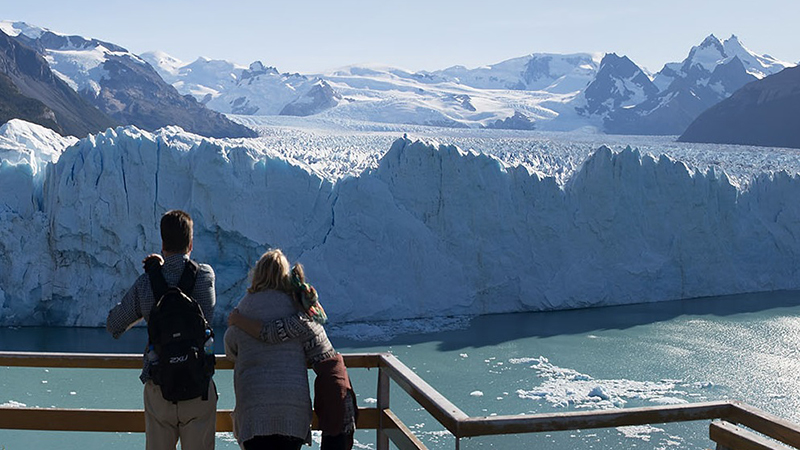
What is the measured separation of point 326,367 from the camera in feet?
7.00

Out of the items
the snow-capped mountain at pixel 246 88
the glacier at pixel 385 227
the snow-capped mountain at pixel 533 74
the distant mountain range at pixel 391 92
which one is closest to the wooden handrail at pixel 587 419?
the glacier at pixel 385 227

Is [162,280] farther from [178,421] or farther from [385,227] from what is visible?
[385,227]

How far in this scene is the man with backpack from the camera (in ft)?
6.66

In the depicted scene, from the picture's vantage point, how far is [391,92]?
56.4 metres

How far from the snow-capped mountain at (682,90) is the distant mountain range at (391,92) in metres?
0.10

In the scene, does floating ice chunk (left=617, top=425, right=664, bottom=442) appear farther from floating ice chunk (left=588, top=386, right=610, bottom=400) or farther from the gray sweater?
the gray sweater

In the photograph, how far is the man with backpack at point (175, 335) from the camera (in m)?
2.03

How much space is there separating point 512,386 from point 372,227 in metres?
3.80

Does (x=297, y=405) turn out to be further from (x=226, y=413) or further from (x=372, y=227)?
(x=372, y=227)

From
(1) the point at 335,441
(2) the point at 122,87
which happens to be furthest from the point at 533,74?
(1) the point at 335,441

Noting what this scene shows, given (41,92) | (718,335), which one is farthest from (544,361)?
(41,92)

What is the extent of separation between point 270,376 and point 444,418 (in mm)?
485

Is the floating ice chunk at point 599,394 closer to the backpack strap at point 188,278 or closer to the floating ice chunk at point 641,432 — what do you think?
the floating ice chunk at point 641,432

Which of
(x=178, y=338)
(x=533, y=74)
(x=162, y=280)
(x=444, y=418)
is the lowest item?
(x=444, y=418)
